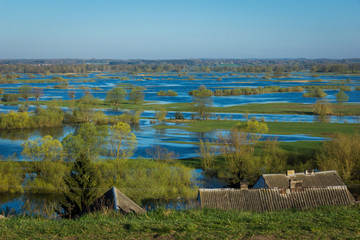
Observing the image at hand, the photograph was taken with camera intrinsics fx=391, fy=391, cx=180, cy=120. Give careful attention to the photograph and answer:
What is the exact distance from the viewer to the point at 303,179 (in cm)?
1658

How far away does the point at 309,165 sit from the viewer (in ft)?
82.0

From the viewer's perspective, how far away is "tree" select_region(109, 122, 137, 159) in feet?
90.4

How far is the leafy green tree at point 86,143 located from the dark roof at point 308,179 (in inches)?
523

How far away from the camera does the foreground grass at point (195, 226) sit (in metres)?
6.51

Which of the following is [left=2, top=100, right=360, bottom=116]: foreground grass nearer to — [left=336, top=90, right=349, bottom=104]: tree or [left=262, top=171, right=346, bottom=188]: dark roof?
[left=336, top=90, right=349, bottom=104]: tree

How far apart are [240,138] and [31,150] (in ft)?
46.5

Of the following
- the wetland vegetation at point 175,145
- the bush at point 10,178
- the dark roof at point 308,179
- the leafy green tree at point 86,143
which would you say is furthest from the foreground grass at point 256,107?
the dark roof at point 308,179

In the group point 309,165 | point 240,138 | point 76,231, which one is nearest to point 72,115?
point 240,138

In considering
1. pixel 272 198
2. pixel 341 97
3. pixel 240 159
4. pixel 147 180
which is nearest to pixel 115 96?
pixel 341 97

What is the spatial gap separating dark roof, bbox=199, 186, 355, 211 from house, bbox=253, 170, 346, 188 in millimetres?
3621

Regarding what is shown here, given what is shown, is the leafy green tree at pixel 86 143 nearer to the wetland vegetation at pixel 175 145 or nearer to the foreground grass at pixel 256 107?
the wetland vegetation at pixel 175 145

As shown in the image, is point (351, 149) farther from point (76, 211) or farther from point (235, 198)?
point (76, 211)

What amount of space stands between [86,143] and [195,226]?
2112cm

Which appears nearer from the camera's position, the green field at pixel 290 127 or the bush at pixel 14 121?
the green field at pixel 290 127
